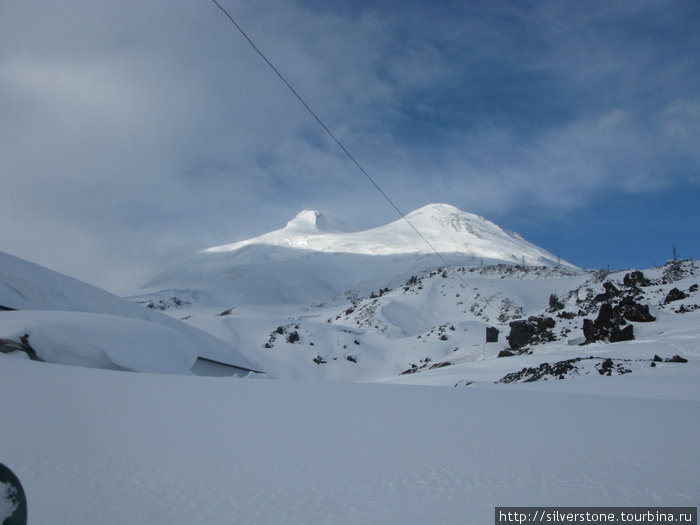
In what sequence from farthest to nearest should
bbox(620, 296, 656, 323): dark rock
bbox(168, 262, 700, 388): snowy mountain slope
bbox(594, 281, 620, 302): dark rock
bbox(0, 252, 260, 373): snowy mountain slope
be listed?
bbox(594, 281, 620, 302): dark rock < bbox(620, 296, 656, 323): dark rock < bbox(168, 262, 700, 388): snowy mountain slope < bbox(0, 252, 260, 373): snowy mountain slope

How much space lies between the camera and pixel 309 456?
86.5 inches

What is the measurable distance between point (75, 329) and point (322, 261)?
85.7m

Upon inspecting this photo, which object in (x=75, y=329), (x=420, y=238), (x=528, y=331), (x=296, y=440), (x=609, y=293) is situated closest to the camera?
(x=296, y=440)

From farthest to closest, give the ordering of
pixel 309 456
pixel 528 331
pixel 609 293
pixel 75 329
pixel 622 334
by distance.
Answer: pixel 609 293, pixel 528 331, pixel 622 334, pixel 75 329, pixel 309 456

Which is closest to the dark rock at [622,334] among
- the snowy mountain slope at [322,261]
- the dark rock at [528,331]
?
the dark rock at [528,331]

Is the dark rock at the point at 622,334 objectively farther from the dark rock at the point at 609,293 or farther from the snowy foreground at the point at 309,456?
the snowy foreground at the point at 309,456

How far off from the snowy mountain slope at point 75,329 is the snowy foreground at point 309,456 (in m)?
2.86

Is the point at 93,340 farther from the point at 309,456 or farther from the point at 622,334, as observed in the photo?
the point at 622,334

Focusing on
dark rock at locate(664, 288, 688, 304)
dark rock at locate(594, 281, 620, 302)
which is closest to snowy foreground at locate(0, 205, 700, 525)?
dark rock at locate(664, 288, 688, 304)

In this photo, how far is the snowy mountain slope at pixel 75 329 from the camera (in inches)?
248

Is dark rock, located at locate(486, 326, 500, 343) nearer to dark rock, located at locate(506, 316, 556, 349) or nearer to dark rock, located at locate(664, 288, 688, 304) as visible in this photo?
dark rock, located at locate(506, 316, 556, 349)

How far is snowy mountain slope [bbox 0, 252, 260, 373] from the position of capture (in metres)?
6.29

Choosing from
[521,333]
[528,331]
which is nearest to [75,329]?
[521,333]

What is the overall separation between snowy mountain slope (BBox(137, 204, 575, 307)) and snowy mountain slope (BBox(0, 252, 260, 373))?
179ft
